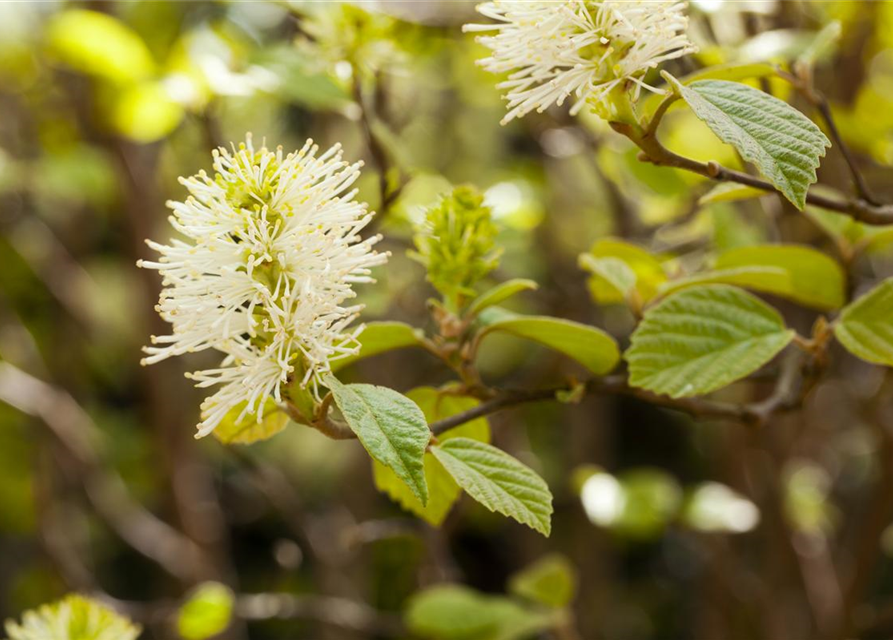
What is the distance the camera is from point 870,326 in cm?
53

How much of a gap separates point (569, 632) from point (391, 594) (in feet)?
4.80

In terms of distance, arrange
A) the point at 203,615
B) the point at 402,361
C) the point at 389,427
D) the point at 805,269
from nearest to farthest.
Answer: the point at 389,427 → the point at 805,269 → the point at 203,615 → the point at 402,361

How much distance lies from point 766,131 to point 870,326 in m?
0.17

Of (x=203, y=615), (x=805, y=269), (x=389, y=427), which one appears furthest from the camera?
(x=203, y=615)

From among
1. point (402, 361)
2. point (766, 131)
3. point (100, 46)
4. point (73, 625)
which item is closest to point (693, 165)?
point (766, 131)

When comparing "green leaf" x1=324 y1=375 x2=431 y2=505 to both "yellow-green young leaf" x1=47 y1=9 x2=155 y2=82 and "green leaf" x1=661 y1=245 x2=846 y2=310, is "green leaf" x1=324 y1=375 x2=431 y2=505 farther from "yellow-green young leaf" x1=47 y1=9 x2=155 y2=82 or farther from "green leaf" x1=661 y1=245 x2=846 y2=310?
"yellow-green young leaf" x1=47 y1=9 x2=155 y2=82

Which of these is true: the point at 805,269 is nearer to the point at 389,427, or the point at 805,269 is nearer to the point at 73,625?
the point at 389,427

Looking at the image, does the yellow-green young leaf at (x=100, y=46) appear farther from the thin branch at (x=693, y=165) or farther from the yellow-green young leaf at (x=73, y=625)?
the thin branch at (x=693, y=165)

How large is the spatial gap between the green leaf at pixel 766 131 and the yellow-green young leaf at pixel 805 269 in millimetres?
203

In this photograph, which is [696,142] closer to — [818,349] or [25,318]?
[818,349]

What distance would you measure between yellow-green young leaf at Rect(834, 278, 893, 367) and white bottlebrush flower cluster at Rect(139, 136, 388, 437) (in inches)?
11.9

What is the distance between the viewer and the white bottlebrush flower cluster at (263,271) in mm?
437

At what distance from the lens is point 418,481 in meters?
0.40

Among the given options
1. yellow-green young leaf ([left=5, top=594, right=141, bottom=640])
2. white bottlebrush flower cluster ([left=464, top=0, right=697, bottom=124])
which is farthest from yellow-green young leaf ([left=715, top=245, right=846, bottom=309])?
yellow-green young leaf ([left=5, top=594, right=141, bottom=640])
